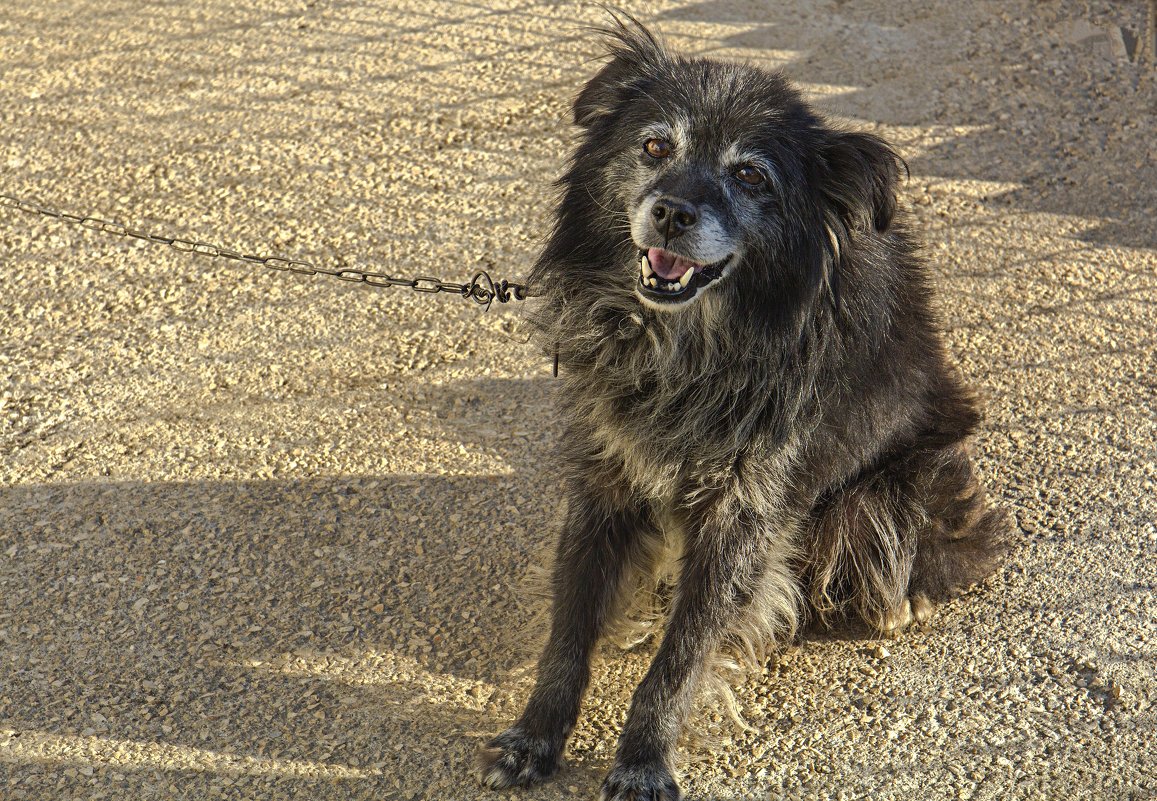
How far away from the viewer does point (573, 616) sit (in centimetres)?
345

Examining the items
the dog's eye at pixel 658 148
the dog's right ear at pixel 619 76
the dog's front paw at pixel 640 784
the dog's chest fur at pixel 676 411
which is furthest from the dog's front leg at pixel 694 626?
the dog's right ear at pixel 619 76

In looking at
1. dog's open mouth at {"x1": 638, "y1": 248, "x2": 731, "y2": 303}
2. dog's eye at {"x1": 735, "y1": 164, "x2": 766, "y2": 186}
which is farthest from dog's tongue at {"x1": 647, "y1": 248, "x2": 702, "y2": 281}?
dog's eye at {"x1": 735, "y1": 164, "x2": 766, "y2": 186}

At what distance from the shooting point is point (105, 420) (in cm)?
457

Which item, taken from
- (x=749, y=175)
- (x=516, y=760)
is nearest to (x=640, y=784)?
(x=516, y=760)

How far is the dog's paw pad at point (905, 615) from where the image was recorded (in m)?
3.79

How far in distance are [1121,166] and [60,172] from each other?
561cm

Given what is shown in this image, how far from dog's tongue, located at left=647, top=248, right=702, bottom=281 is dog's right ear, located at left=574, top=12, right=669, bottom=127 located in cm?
53

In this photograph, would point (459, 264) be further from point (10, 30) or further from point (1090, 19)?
point (1090, 19)

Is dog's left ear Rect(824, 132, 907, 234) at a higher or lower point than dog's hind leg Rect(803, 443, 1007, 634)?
higher

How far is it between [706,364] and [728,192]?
0.49m

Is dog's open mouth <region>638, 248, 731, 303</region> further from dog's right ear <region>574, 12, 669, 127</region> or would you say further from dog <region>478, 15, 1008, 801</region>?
dog's right ear <region>574, 12, 669, 127</region>

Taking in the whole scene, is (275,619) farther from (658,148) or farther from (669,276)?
(658,148)

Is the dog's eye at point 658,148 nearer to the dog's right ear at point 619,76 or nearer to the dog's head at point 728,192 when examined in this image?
the dog's head at point 728,192

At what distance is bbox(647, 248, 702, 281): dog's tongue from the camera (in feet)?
10.3
